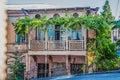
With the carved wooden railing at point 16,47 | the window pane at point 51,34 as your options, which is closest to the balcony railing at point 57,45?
the window pane at point 51,34

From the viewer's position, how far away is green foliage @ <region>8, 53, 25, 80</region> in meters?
10.9

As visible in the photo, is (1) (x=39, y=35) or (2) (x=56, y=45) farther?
(1) (x=39, y=35)

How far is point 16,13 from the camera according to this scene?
485 inches

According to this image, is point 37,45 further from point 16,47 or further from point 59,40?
point 16,47

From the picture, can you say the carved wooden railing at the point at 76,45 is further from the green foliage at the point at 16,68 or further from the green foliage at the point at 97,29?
the green foliage at the point at 16,68

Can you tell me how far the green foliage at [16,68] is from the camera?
10.9m

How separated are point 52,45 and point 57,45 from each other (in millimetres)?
218

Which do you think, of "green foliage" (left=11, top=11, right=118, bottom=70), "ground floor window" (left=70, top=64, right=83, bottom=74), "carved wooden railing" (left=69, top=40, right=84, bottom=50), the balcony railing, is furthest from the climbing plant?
"ground floor window" (left=70, top=64, right=83, bottom=74)

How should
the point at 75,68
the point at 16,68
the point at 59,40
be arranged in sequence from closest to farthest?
the point at 16,68
the point at 59,40
the point at 75,68

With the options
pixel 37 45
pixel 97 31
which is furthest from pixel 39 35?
pixel 97 31

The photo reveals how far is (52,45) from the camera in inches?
448

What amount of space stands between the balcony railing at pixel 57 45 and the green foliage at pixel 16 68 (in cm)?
79

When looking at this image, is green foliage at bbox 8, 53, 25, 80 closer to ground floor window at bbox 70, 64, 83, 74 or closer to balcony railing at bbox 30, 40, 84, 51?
balcony railing at bbox 30, 40, 84, 51

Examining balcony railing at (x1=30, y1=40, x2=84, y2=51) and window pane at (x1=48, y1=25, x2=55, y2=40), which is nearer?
balcony railing at (x1=30, y1=40, x2=84, y2=51)
